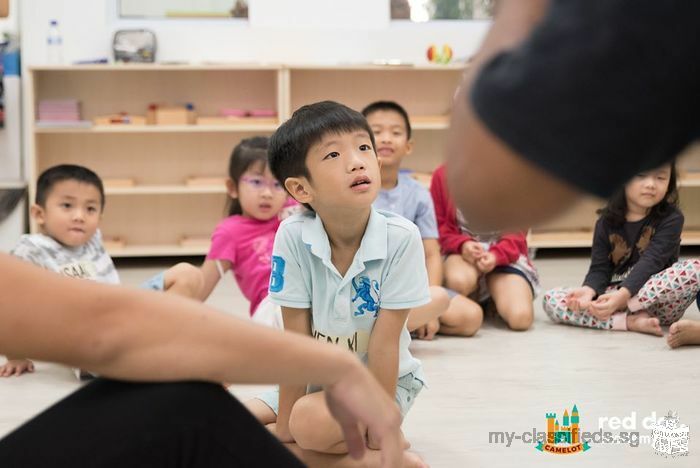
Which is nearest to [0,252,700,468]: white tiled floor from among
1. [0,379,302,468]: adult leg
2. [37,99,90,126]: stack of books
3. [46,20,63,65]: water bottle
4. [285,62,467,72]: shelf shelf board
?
[0,379,302,468]: adult leg

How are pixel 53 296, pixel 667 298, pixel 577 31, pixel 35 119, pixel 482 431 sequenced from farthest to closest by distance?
pixel 35 119 → pixel 667 298 → pixel 482 431 → pixel 53 296 → pixel 577 31

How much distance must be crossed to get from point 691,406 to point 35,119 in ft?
10.5

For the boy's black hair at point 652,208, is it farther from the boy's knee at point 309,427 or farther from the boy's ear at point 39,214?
the boy's ear at point 39,214

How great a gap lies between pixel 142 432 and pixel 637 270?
223 centimetres

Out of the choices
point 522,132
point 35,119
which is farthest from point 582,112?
point 35,119

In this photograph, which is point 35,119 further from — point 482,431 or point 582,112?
point 582,112

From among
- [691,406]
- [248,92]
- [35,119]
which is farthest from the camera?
[248,92]

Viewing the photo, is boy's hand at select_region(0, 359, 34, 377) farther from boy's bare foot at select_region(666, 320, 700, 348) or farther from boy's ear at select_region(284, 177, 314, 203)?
boy's bare foot at select_region(666, 320, 700, 348)

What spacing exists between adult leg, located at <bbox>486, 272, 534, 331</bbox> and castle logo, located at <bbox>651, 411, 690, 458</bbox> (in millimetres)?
904

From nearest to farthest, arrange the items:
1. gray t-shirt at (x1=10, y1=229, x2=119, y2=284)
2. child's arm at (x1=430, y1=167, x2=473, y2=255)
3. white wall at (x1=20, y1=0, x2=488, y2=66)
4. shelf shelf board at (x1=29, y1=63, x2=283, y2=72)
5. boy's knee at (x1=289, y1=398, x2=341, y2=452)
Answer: boy's knee at (x1=289, y1=398, x2=341, y2=452), gray t-shirt at (x1=10, y1=229, x2=119, y2=284), child's arm at (x1=430, y1=167, x2=473, y2=255), shelf shelf board at (x1=29, y1=63, x2=283, y2=72), white wall at (x1=20, y1=0, x2=488, y2=66)

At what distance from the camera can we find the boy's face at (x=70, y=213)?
7.89 ft

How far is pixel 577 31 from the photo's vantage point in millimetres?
464

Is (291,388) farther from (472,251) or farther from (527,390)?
(472,251)

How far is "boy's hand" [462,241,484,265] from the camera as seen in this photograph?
2.86 metres
